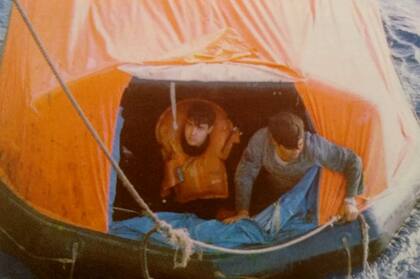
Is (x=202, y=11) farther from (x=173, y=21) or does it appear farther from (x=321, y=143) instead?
(x=321, y=143)

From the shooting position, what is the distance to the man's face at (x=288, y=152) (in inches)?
184

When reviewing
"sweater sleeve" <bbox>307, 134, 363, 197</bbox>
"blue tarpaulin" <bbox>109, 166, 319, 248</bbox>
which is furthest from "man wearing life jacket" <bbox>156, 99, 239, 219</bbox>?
"sweater sleeve" <bbox>307, 134, 363, 197</bbox>

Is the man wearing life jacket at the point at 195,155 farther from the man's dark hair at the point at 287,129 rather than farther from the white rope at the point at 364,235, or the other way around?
the white rope at the point at 364,235

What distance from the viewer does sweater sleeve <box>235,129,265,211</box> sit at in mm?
4891

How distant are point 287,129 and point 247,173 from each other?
552 millimetres

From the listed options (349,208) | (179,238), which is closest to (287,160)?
(349,208)

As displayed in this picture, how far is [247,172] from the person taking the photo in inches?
194

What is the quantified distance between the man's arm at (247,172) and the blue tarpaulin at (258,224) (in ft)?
0.63

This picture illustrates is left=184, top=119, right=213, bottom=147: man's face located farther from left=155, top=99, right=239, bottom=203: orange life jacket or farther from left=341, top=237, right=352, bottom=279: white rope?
left=341, top=237, right=352, bottom=279: white rope

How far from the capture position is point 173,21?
16.5 feet

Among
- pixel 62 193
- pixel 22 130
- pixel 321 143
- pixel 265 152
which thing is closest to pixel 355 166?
pixel 321 143

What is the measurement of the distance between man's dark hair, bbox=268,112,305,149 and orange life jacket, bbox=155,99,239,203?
0.63 metres

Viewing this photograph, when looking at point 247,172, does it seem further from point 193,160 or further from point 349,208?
point 349,208

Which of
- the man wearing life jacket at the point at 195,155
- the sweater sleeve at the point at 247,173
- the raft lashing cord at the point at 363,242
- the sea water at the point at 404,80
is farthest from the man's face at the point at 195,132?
the sea water at the point at 404,80
